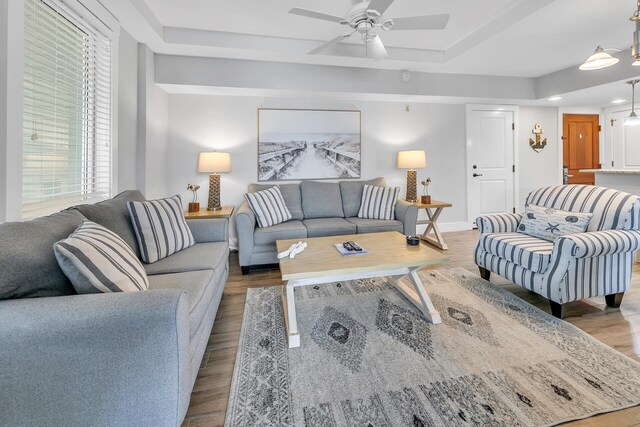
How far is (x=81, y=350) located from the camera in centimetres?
95

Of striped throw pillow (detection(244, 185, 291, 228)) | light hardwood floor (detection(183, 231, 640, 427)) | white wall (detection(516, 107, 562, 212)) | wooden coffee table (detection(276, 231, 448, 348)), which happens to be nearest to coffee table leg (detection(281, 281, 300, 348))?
wooden coffee table (detection(276, 231, 448, 348))

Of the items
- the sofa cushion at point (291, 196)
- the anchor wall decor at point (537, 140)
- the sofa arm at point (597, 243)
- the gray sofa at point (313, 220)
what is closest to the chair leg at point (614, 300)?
the sofa arm at point (597, 243)

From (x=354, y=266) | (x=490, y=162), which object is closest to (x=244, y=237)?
(x=354, y=266)

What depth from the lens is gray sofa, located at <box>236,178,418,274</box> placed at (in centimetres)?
313

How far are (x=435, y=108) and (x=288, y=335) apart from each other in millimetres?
4287

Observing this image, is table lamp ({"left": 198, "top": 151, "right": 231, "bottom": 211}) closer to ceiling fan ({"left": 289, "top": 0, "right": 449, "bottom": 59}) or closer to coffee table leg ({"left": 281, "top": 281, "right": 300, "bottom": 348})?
ceiling fan ({"left": 289, "top": 0, "right": 449, "bottom": 59})

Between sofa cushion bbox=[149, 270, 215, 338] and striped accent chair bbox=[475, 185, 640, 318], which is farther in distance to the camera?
striped accent chair bbox=[475, 185, 640, 318]

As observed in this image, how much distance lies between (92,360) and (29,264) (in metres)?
0.44

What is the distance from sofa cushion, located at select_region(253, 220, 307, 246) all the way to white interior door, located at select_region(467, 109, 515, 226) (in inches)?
126

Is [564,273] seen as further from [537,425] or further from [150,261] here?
[150,261]

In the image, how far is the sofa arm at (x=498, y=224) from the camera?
9.13ft

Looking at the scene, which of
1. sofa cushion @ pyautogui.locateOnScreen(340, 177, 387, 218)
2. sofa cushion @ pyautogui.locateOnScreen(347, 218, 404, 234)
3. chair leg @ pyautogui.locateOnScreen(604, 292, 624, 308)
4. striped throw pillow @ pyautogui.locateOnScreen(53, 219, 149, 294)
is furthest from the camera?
sofa cushion @ pyautogui.locateOnScreen(340, 177, 387, 218)

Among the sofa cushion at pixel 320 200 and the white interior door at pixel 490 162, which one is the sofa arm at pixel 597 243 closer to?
the sofa cushion at pixel 320 200

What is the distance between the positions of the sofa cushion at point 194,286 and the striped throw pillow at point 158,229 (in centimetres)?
32
